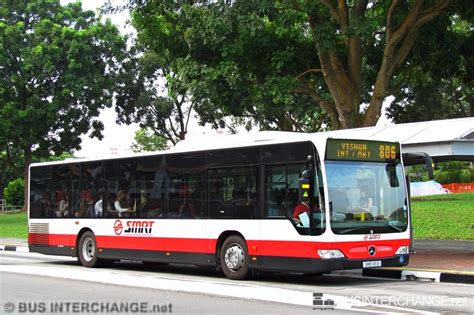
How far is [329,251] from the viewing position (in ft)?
41.9

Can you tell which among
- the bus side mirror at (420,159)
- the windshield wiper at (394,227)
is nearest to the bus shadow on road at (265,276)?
the windshield wiper at (394,227)

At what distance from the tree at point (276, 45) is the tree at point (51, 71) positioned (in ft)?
68.5

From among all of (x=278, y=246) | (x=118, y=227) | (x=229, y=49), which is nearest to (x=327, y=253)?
(x=278, y=246)

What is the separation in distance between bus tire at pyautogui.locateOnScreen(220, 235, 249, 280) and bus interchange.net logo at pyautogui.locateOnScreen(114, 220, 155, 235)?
2530 mm

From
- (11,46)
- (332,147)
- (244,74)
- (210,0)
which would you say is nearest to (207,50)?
(244,74)

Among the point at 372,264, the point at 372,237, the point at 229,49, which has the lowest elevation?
the point at 372,264

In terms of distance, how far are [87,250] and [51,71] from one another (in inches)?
1014

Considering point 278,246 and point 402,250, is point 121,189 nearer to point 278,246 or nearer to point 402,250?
point 278,246

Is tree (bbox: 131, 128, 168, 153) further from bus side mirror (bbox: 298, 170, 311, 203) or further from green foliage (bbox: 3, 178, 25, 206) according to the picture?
bus side mirror (bbox: 298, 170, 311, 203)

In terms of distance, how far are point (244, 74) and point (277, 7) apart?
9.60 ft

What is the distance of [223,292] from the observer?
1210cm

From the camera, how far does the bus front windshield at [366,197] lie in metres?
13.0

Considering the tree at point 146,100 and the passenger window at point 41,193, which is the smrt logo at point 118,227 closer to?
the passenger window at point 41,193

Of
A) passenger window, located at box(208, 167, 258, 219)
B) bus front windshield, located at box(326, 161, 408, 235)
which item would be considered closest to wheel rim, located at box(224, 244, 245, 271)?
passenger window, located at box(208, 167, 258, 219)
